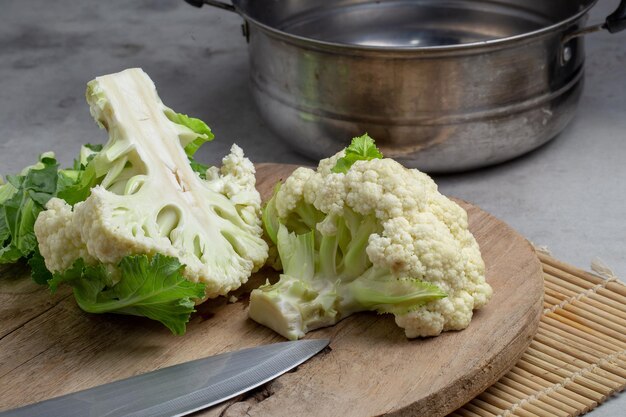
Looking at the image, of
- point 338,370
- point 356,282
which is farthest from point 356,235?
point 338,370

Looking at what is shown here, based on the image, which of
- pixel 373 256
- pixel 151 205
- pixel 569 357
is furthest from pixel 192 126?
pixel 569 357

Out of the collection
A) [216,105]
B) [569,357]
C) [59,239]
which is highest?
[59,239]

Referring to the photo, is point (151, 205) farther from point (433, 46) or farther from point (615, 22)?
point (615, 22)

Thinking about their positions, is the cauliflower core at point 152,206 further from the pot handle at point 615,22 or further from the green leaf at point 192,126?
the pot handle at point 615,22

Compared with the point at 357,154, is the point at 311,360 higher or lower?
lower

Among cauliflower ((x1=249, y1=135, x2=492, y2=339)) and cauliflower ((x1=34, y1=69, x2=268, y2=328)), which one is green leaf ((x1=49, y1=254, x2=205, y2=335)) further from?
cauliflower ((x1=249, y1=135, x2=492, y2=339))

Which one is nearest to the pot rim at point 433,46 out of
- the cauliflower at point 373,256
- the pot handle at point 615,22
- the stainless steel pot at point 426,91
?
the stainless steel pot at point 426,91

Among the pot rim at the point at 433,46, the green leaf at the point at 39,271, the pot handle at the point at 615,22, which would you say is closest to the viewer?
the green leaf at the point at 39,271

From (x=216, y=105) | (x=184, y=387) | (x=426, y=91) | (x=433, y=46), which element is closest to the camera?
(x=184, y=387)
